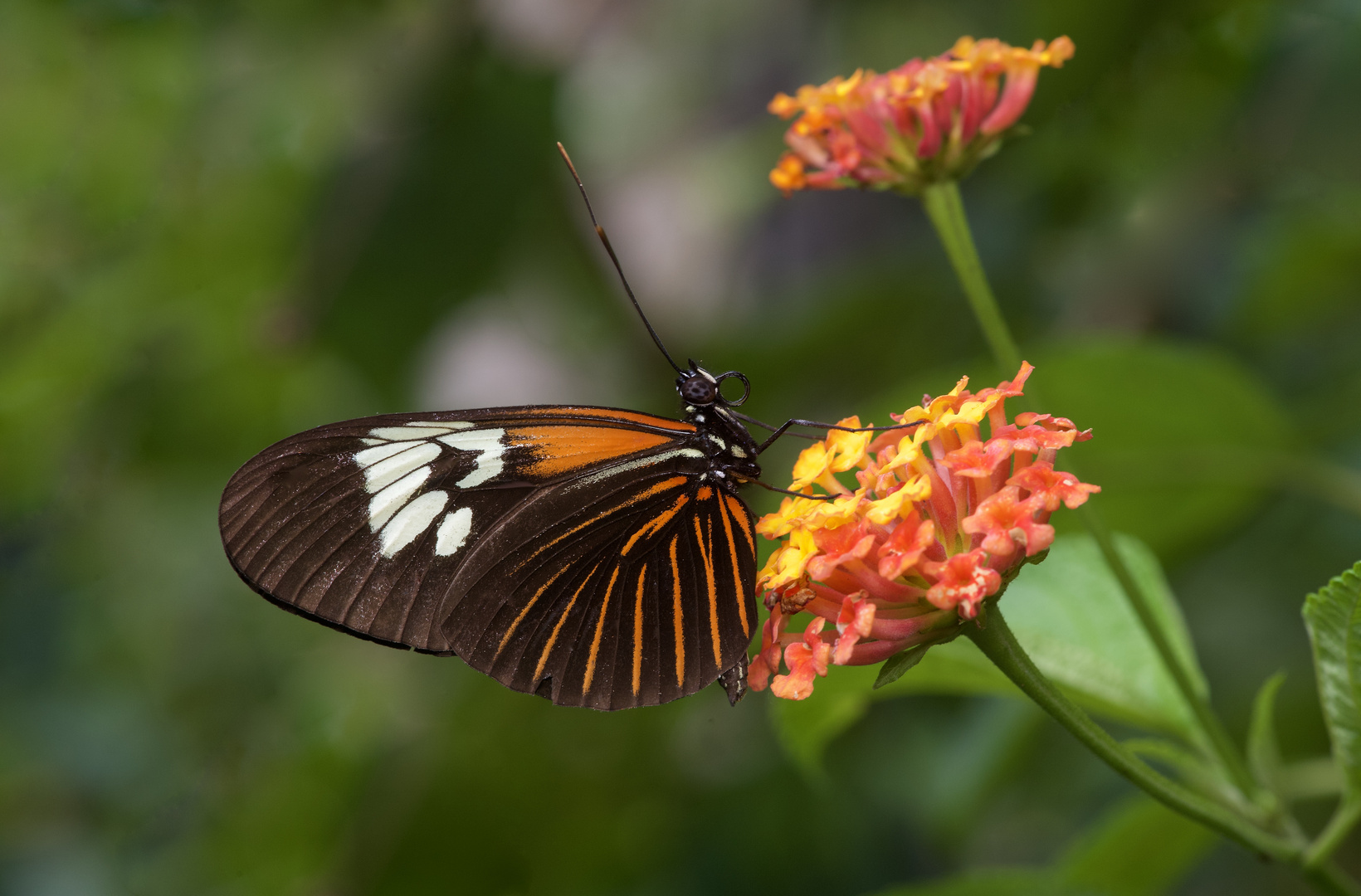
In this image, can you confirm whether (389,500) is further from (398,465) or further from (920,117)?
(920,117)

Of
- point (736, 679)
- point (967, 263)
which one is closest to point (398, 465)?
→ point (736, 679)

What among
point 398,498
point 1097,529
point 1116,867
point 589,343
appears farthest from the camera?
point 589,343

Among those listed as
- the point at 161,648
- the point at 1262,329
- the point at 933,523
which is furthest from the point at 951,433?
the point at 161,648

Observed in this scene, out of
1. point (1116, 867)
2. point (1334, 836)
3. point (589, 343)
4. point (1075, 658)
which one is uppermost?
point (589, 343)

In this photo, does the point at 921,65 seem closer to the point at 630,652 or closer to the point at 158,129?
the point at 630,652

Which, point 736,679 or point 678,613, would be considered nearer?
point 736,679

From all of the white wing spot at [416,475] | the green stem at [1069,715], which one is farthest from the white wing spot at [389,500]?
the green stem at [1069,715]

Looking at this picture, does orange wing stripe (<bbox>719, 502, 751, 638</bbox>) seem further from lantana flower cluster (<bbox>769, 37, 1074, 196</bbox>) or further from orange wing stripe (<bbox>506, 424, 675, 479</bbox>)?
lantana flower cluster (<bbox>769, 37, 1074, 196</bbox>)

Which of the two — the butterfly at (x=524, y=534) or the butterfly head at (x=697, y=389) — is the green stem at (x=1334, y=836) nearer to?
the butterfly at (x=524, y=534)
